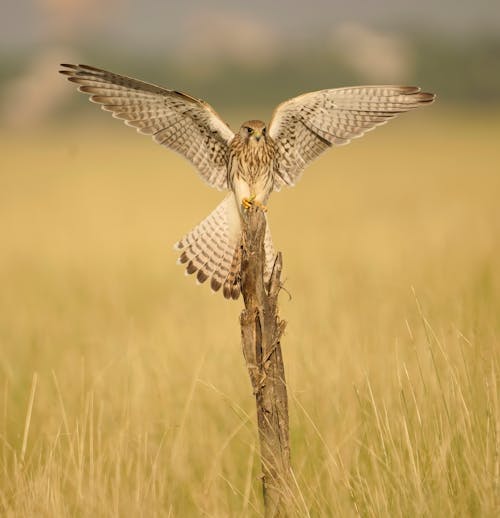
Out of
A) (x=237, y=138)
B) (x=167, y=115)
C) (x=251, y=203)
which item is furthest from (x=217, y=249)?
(x=167, y=115)

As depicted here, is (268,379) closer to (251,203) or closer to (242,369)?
(251,203)

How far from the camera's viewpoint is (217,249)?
441cm

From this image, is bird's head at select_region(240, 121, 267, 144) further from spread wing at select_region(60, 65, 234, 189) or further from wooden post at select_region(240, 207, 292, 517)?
wooden post at select_region(240, 207, 292, 517)

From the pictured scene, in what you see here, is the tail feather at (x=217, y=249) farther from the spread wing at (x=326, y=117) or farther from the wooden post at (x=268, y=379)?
the wooden post at (x=268, y=379)

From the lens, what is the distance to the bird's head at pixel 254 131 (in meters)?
4.30

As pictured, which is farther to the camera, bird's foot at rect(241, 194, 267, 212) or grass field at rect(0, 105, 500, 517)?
bird's foot at rect(241, 194, 267, 212)

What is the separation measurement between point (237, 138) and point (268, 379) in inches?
66.3

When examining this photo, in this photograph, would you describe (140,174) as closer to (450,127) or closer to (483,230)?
(483,230)

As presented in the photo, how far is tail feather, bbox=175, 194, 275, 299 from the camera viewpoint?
4352 millimetres

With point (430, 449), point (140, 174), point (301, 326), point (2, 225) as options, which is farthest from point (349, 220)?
point (140, 174)

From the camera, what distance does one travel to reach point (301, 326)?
6.41m

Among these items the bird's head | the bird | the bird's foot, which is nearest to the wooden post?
the bird

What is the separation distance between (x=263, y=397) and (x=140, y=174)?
127 ft

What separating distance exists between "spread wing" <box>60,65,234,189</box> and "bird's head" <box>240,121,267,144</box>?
6.5 inches
